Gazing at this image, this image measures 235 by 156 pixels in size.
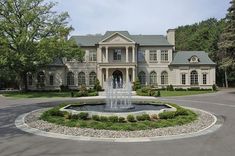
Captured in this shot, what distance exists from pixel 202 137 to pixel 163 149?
243cm

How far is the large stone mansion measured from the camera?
46.6m

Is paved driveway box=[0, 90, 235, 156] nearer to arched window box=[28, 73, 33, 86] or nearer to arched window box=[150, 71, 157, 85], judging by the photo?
arched window box=[150, 71, 157, 85]

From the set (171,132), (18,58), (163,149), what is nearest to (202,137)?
(171,132)

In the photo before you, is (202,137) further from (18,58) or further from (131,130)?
(18,58)

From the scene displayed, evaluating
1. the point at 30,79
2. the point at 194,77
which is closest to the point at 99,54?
the point at 30,79

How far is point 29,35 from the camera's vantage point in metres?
34.3

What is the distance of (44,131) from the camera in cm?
1155

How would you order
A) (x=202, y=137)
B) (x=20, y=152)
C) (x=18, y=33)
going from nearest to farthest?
(x=20, y=152)
(x=202, y=137)
(x=18, y=33)

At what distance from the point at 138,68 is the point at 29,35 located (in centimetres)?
1994

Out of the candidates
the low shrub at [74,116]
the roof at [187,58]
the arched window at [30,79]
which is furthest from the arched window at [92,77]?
the low shrub at [74,116]

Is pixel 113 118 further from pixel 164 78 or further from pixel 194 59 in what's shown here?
pixel 194 59

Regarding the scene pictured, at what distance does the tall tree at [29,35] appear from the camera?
108 feet

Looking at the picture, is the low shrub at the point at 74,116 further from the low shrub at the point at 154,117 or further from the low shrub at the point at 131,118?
the low shrub at the point at 154,117

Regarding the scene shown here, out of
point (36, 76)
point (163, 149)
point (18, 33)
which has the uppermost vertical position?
point (18, 33)
